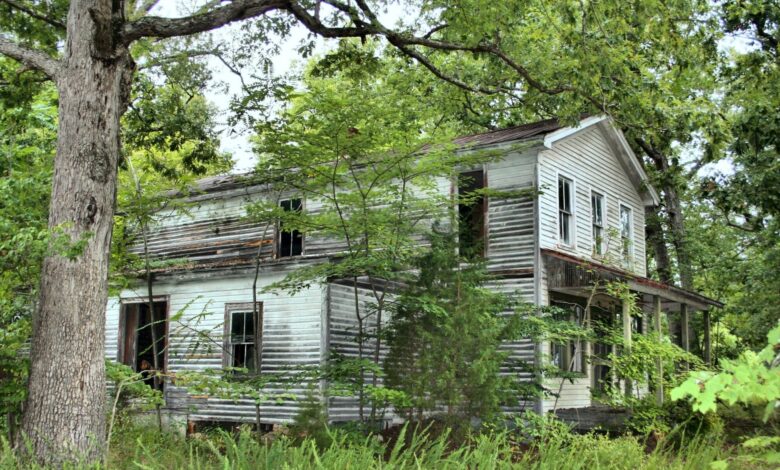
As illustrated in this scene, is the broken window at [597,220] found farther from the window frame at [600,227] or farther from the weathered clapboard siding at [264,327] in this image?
the weathered clapboard siding at [264,327]

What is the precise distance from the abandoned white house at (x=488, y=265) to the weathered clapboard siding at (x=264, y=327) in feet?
0.10

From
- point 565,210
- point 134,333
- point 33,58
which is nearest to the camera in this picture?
point 33,58

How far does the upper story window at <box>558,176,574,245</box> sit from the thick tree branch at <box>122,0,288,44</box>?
34.1 feet

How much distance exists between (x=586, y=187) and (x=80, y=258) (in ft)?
47.1

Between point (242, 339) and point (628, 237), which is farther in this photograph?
point (628, 237)

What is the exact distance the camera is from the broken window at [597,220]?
20.0m

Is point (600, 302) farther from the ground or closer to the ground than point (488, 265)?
closer to the ground

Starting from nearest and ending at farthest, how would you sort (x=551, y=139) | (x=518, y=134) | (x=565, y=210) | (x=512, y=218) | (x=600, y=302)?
(x=551, y=139)
(x=512, y=218)
(x=518, y=134)
(x=565, y=210)
(x=600, y=302)

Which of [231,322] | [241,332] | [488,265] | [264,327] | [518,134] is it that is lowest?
[241,332]

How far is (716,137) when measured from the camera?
13.5 m

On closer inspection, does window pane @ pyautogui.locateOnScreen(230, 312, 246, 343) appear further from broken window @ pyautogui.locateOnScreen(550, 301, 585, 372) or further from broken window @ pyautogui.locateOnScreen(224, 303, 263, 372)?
broken window @ pyautogui.locateOnScreen(550, 301, 585, 372)

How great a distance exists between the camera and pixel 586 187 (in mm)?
19906

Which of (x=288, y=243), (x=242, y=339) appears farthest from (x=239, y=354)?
(x=288, y=243)

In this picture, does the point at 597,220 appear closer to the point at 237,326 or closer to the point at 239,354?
the point at 237,326
